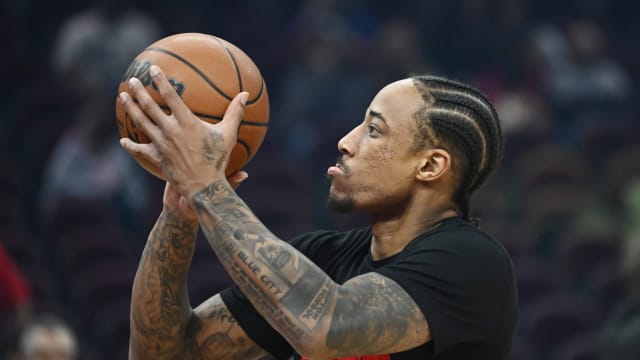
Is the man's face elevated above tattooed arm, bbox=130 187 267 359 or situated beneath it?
elevated above

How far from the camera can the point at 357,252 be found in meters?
3.29

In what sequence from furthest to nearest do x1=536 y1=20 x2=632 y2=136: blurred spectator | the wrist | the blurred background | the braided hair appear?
x1=536 y1=20 x2=632 y2=136: blurred spectator, the blurred background, the wrist, the braided hair

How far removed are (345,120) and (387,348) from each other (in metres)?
7.68

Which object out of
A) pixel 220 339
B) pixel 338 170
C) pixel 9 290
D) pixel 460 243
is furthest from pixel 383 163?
pixel 9 290

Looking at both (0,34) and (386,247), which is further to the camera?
(0,34)

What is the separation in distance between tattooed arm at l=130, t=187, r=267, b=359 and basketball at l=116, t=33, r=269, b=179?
26 centimetres

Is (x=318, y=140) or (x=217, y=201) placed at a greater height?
(x=217, y=201)

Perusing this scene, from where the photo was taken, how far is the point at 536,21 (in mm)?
13016

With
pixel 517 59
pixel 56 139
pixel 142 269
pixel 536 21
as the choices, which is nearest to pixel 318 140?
pixel 56 139

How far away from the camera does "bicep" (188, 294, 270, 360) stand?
3.27 meters

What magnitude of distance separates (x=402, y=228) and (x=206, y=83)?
2.17 ft

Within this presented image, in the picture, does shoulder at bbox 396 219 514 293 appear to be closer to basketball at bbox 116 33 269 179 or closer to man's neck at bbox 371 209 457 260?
man's neck at bbox 371 209 457 260

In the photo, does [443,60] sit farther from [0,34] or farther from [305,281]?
[305,281]

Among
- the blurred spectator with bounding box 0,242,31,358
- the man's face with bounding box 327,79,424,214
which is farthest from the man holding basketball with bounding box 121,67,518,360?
the blurred spectator with bounding box 0,242,31,358
